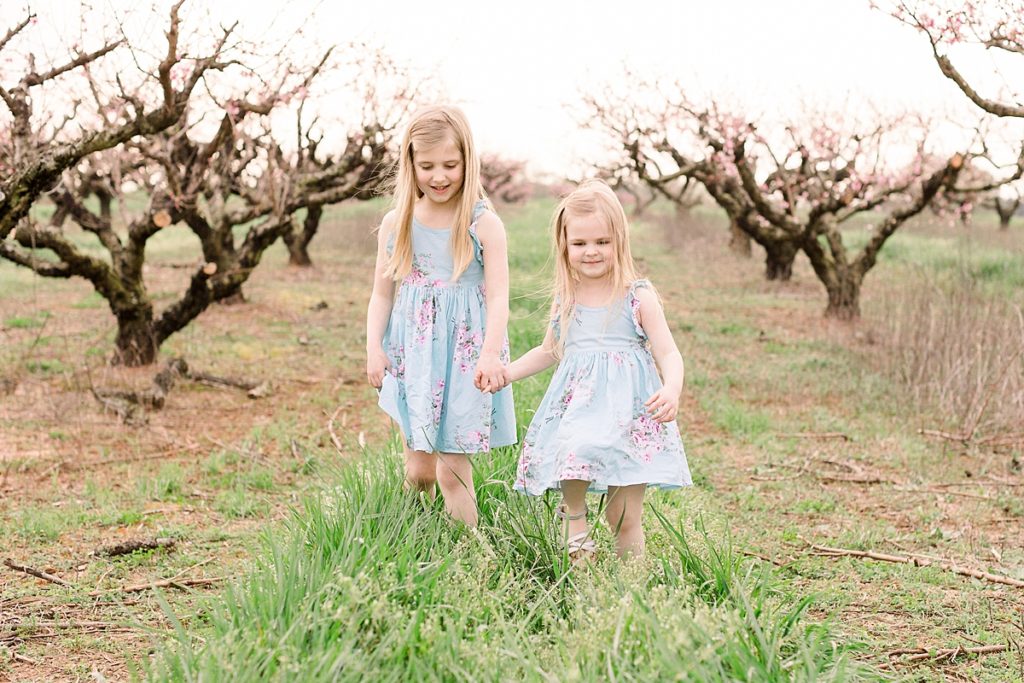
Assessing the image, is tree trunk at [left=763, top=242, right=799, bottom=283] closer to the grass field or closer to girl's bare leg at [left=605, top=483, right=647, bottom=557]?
the grass field

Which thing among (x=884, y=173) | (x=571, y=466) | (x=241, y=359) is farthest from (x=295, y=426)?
(x=884, y=173)

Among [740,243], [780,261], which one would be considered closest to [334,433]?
[780,261]

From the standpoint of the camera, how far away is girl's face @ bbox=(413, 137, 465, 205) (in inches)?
136

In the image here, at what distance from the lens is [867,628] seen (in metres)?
3.68

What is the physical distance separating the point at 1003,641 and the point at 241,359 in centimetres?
796

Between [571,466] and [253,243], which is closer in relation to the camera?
[571,466]

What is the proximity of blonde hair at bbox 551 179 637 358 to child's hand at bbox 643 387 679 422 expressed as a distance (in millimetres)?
431

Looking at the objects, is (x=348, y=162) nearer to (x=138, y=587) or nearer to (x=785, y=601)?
(x=138, y=587)


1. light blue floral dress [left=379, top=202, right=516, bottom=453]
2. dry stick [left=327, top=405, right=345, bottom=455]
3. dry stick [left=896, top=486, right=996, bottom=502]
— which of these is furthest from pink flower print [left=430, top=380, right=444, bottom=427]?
dry stick [left=896, top=486, right=996, bottom=502]

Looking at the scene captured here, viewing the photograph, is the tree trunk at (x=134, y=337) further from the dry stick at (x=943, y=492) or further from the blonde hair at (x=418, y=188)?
the dry stick at (x=943, y=492)

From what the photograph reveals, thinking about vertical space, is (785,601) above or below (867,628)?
above

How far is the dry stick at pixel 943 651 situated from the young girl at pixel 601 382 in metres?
0.99

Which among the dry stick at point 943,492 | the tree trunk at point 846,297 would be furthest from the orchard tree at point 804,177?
the dry stick at point 943,492

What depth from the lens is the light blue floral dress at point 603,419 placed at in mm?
3295
